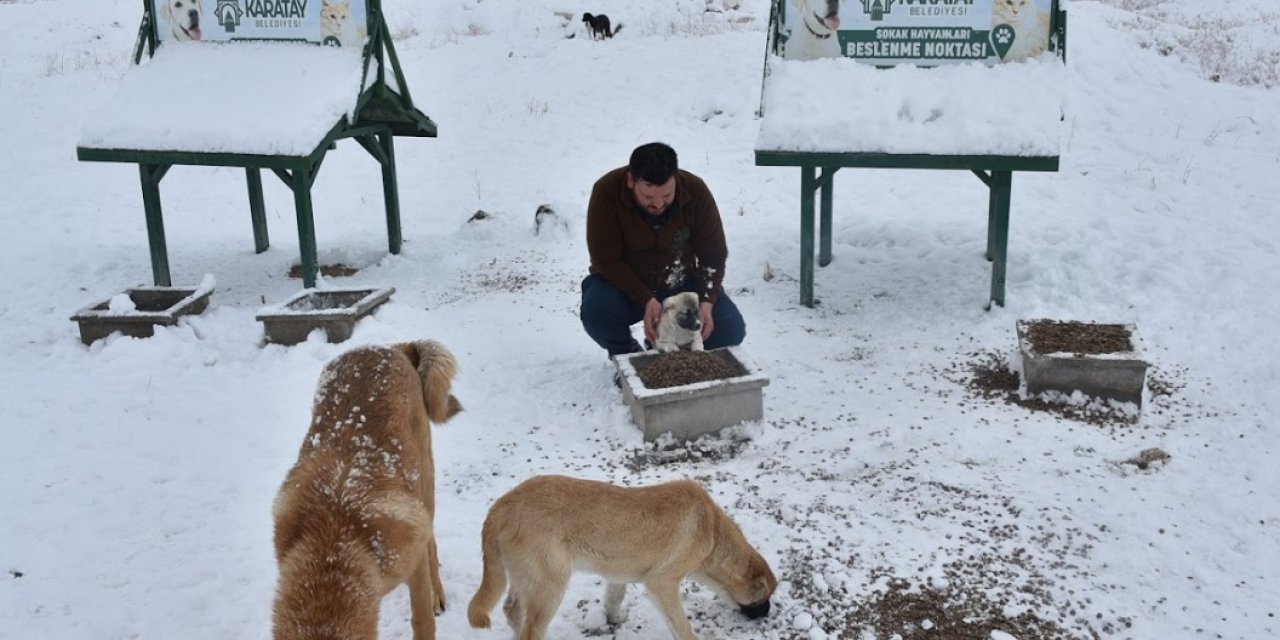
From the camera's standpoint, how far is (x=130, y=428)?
5.63 meters

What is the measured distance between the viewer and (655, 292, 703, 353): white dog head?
230 inches

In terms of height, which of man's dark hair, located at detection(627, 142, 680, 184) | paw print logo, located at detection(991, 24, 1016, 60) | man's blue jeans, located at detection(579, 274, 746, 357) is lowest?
man's blue jeans, located at detection(579, 274, 746, 357)

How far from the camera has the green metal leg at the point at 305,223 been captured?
26.7ft

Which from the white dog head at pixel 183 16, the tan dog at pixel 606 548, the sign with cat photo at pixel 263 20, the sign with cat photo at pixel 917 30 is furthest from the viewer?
the white dog head at pixel 183 16

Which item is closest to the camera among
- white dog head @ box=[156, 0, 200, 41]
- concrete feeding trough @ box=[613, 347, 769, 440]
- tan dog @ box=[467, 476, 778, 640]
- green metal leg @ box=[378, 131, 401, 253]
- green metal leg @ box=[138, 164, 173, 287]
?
tan dog @ box=[467, 476, 778, 640]

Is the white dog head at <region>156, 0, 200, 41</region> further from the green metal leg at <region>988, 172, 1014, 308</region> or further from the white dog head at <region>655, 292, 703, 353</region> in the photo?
the green metal leg at <region>988, 172, 1014, 308</region>

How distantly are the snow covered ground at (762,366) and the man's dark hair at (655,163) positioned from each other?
148cm

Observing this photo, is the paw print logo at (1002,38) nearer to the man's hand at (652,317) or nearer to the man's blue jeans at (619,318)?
the man's blue jeans at (619,318)

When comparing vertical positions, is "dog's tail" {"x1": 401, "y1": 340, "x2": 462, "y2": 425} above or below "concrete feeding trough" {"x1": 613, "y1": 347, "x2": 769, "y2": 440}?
above

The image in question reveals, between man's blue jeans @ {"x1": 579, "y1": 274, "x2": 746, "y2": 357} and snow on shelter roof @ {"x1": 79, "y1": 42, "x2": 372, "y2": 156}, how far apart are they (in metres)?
3.18

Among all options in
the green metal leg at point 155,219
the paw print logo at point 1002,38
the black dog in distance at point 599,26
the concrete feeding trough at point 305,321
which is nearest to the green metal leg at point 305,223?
the concrete feeding trough at point 305,321

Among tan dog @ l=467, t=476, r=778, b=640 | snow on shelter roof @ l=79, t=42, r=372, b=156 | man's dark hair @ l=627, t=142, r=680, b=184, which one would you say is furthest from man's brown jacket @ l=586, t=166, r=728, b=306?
snow on shelter roof @ l=79, t=42, r=372, b=156

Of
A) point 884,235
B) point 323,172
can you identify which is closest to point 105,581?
point 884,235

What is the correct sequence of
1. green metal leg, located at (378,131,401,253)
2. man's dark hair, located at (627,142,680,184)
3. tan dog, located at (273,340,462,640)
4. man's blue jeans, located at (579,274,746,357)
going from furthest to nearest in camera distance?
green metal leg, located at (378,131,401,253), man's blue jeans, located at (579,274,746,357), man's dark hair, located at (627,142,680,184), tan dog, located at (273,340,462,640)
